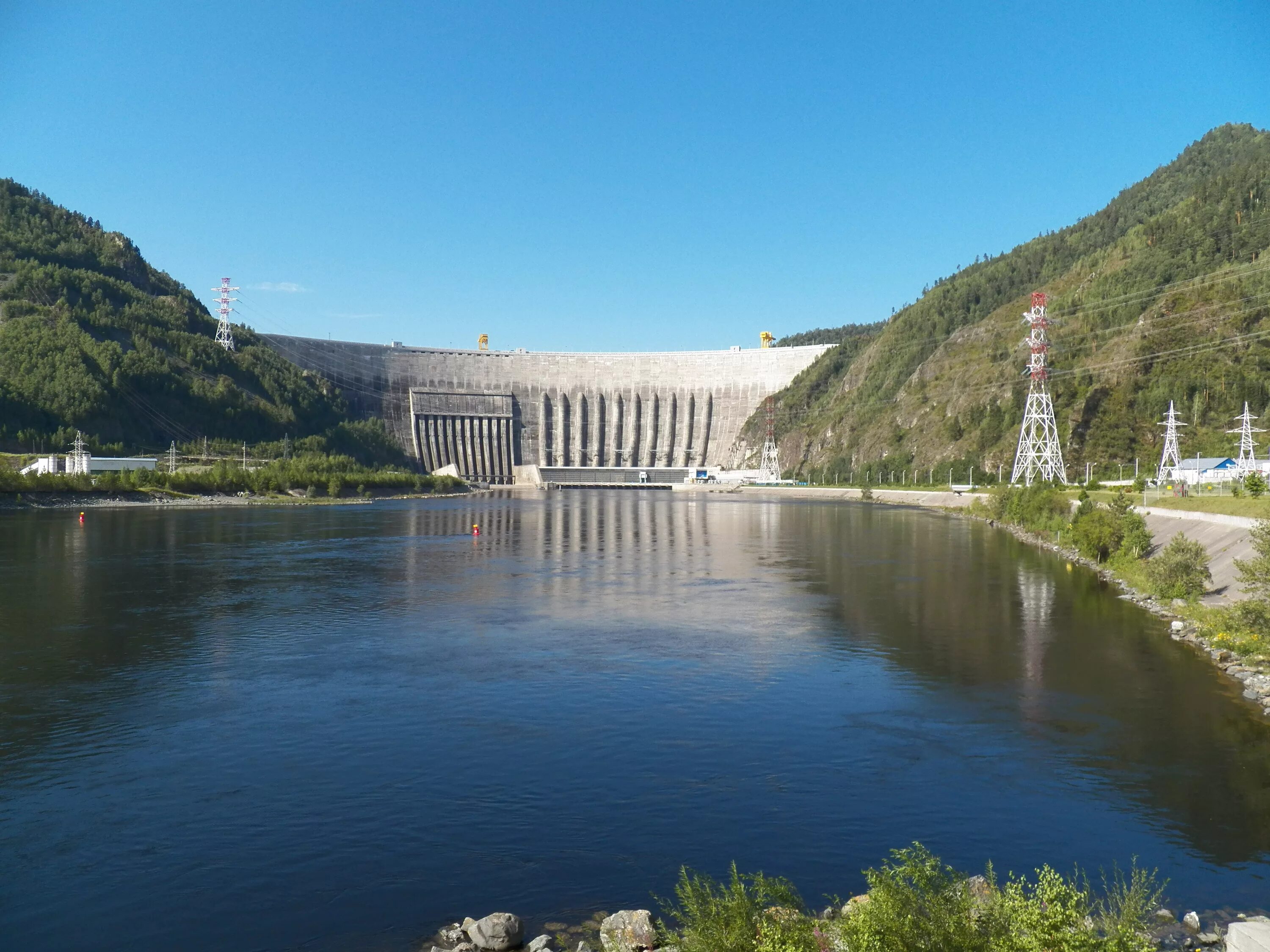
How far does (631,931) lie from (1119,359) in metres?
146

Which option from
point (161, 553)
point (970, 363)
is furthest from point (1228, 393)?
point (161, 553)

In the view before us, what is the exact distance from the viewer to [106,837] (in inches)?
626

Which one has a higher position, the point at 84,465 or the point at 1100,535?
the point at 84,465

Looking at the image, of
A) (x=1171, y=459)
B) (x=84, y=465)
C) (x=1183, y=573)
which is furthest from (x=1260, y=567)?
(x=84, y=465)

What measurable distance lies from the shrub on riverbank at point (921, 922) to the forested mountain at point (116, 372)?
147557 millimetres

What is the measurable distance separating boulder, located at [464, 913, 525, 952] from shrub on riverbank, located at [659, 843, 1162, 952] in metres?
2.41

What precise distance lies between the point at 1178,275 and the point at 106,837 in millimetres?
166131

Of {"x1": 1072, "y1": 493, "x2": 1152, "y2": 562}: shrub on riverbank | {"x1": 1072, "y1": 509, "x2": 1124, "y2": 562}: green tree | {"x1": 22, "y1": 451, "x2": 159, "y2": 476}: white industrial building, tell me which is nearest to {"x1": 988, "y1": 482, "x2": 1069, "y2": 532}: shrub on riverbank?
{"x1": 1072, "y1": 493, "x2": 1152, "y2": 562}: shrub on riverbank

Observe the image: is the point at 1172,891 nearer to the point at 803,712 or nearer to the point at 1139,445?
the point at 803,712

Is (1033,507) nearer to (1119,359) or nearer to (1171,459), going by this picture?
(1171,459)

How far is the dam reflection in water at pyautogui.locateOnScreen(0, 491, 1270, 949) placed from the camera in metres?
14.4

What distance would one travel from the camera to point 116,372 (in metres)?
154

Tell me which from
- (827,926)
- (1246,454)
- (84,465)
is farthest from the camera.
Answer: (84,465)

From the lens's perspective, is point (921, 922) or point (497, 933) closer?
point (921, 922)
